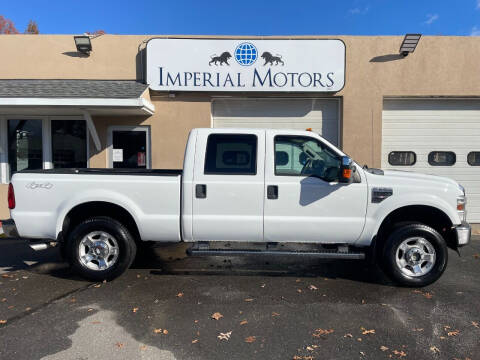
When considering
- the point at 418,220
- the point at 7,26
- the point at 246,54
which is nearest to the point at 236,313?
the point at 418,220

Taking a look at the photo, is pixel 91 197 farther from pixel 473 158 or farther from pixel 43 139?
pixel 473 158

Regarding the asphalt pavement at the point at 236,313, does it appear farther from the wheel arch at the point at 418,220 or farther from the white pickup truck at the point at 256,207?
the wheel arch at the point at 418,220

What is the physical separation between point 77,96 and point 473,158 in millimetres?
9979

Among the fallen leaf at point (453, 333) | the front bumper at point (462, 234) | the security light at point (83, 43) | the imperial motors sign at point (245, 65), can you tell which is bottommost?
the fallen leaf at point (453, 333)

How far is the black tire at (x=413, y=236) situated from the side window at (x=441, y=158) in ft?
17.9

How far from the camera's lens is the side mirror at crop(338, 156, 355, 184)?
432 centimetres

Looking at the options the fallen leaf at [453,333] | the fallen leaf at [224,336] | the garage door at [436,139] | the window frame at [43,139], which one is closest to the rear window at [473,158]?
the garage door at [436,139]

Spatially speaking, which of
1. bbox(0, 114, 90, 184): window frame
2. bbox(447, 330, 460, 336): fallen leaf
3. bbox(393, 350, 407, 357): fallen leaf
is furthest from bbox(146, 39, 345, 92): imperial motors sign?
bbox(393, 350, 407, 357): fallen leaf

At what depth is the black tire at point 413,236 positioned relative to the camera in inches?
179

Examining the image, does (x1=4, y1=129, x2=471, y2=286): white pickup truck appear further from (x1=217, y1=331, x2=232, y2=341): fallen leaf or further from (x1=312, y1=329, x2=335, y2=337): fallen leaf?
(x1=217, y1=331, x2=232, y2=341): fallen leaf

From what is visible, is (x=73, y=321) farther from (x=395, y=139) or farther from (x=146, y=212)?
(x=395, y=139)

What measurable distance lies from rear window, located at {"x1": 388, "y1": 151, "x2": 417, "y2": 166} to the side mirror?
5.40 meters

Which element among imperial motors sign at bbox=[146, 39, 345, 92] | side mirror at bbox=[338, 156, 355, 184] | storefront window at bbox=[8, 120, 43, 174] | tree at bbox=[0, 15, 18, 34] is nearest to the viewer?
side mirror at bbox=[338, 156, 355, 184]

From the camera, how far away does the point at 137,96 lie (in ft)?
25.9
